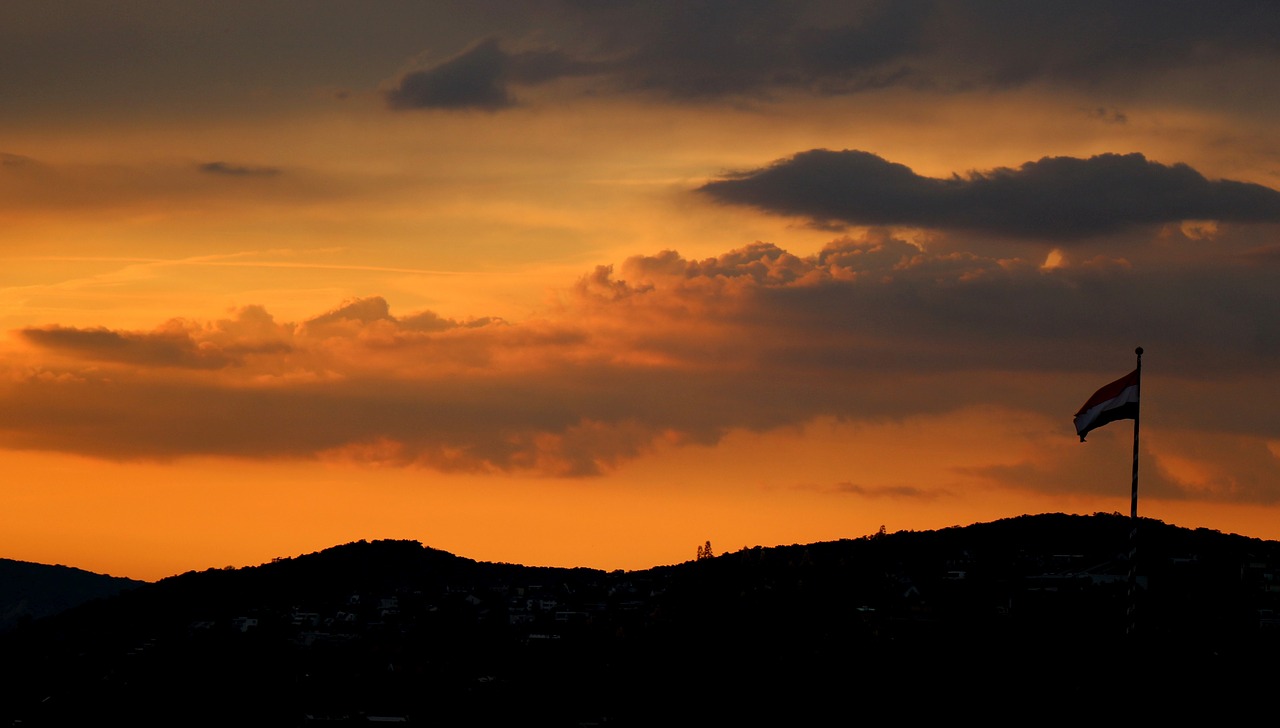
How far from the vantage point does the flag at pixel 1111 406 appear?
92.2 m

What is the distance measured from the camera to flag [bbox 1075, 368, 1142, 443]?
302ft

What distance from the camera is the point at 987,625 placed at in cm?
19550

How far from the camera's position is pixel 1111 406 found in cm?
9294

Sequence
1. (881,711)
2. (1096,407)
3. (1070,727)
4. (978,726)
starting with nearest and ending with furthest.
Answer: (1096,407), (1070,727), (978,726), (881,711)

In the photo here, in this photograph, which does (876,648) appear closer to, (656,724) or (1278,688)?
(656,724)

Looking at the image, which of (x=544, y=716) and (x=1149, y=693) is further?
(x=544, y=716)

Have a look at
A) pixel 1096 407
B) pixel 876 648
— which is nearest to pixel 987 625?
pixel 876 648

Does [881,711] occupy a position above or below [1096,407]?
below

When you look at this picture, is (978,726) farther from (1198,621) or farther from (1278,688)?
(1198,621)

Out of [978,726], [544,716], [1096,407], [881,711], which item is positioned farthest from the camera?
[544,716]

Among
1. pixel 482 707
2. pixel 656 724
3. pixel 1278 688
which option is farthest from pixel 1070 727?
pixel 482 707

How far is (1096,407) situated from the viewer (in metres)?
94.1

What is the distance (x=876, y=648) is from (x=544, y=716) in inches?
1281

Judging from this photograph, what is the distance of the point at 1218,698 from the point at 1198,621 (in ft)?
148
